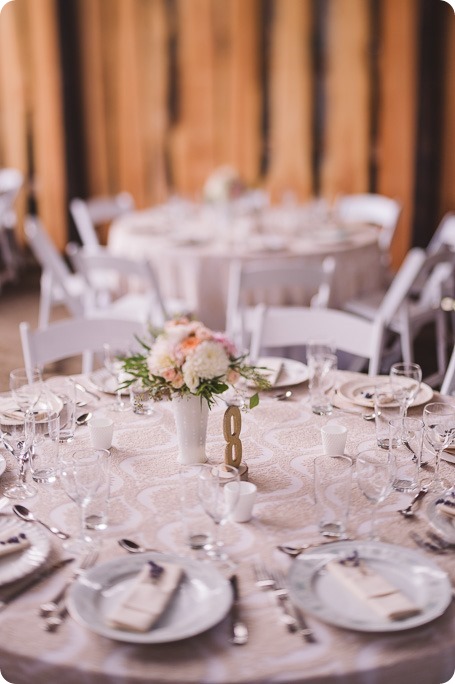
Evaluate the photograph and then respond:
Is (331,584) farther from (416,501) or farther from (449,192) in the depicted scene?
(449,192)

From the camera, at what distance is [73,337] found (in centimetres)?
294

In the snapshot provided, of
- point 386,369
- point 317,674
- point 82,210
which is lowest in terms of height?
point 386,369

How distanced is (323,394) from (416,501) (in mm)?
631

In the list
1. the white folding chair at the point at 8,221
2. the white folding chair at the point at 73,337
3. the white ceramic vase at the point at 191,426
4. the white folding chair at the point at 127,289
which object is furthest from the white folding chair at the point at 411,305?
the white folding chair at the point at 8,221

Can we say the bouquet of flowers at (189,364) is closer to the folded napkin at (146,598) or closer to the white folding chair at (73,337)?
the folded napkin at (146,598)

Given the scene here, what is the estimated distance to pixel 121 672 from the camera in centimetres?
131

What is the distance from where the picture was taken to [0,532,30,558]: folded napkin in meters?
1.63

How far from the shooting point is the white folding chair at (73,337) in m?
2.84

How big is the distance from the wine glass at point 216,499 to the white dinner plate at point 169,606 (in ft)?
0.26

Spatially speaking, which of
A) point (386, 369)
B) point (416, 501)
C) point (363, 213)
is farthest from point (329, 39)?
point (416, 501)

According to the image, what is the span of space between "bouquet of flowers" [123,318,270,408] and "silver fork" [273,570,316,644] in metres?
0.48

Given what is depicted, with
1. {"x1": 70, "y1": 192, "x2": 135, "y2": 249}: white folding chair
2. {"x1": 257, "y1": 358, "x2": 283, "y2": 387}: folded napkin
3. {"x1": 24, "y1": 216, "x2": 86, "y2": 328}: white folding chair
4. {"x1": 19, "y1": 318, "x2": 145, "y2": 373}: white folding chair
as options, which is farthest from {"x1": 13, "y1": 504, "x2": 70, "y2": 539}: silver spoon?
{"x1": 70, "y1": 192, "x2": 135, "y2": 249}: white folding chair

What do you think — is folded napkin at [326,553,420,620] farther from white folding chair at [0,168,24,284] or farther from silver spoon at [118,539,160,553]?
white folding chair at [0,168,24,284]

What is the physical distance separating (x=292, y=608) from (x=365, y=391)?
1119 mm
